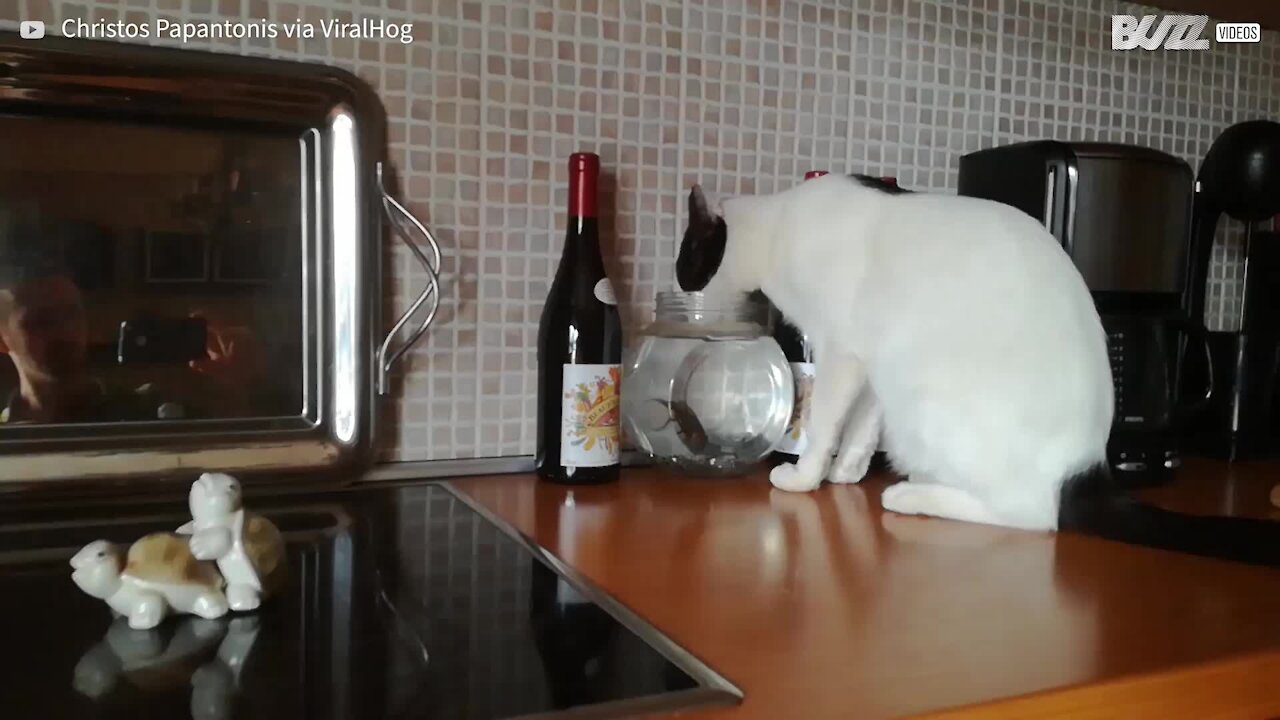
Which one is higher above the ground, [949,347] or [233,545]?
[949,347]

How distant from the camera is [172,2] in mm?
861

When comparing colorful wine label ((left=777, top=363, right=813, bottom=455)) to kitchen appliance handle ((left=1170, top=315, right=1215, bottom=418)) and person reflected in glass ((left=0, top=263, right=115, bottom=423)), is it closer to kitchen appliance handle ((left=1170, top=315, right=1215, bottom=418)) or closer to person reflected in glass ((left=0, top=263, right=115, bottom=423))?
kitchen appliance handle ((left=1170, top=315, right=1215, bottom=418))

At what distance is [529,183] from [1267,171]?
0.88 metres

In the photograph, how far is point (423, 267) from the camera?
0.96 metres

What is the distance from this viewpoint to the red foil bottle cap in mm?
922

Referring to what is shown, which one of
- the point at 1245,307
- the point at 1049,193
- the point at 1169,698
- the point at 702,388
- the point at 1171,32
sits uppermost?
the point at 1171,32

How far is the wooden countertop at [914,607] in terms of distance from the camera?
19.3 inches

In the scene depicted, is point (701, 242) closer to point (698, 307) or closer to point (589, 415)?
point (698, 307)

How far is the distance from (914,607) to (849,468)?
1.33 ft

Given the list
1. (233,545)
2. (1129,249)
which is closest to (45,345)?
(233,545)

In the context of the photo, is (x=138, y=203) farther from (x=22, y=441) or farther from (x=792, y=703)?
(x=792, y=703)

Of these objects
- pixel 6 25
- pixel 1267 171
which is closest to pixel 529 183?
pixel 6 25

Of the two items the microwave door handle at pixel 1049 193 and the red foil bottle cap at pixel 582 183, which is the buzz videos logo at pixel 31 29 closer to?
the red foil bottle cap at pixel 582 183

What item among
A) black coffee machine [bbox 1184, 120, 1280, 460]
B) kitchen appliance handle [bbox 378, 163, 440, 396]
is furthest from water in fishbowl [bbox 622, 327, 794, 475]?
black coffee machine [bbox 1184, 120, 1280, 460]
